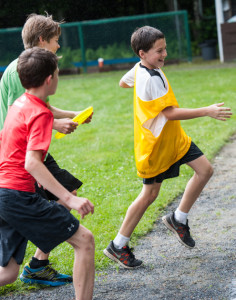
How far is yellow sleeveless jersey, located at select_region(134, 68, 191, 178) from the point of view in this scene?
406 centimetres

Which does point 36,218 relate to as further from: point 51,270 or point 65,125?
point 51,270

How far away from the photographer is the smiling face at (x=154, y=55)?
411cm

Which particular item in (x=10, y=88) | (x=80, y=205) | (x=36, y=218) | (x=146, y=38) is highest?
(x=146, y=38)

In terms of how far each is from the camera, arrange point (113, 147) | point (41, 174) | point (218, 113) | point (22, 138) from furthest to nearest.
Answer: point (113, 147) → point (218, 113) → point (22, 138) → point (41, 174)

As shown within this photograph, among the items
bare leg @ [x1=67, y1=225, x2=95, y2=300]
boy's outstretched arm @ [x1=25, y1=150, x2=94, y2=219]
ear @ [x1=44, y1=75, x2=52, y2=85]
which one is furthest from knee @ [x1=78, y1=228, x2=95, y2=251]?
ear @ [x1=44, y1=75, x2=52, y2=85]

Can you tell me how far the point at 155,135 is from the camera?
4.13 meters

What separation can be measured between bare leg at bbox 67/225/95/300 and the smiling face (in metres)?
1.45

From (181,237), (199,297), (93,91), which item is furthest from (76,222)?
(93,91)

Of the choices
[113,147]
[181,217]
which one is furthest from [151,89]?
[113,147]

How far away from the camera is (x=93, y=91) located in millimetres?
15523

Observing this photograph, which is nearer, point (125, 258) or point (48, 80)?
point (48, 80)

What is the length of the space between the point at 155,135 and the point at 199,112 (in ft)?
1.24

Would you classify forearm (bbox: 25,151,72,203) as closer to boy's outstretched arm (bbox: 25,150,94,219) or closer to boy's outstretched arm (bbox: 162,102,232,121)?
boy's outstretched arm (bbox: 25,150,94,219)

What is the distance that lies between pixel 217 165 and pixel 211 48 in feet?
51.0
